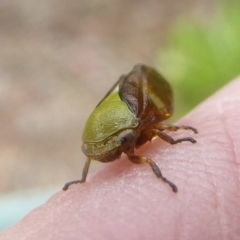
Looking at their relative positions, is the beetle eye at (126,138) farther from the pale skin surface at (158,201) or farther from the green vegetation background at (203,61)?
the green vegetation background at (203,61)

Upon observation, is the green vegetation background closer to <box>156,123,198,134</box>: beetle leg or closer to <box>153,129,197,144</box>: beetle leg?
<box>156,123,198,134</box>: beetle leg

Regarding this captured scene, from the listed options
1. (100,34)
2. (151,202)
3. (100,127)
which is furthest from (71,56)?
(151,202)


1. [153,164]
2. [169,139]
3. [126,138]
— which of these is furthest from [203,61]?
[153,164]

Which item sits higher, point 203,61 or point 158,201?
point 158,201

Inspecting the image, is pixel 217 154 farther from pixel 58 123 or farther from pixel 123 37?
pixel 123 37

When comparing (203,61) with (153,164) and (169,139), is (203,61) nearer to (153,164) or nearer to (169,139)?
(169,139)

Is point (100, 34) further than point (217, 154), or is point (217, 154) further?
point (100, 34)
